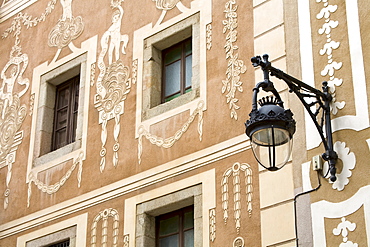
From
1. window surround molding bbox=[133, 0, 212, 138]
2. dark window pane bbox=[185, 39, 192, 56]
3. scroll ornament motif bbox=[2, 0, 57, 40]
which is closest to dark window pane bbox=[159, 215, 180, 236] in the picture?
window surround molding bbox=[133, 0, 212, 138]

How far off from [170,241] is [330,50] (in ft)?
10.8

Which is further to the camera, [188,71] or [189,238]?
[188,71]

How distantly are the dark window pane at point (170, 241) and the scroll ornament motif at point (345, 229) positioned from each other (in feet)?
9.04

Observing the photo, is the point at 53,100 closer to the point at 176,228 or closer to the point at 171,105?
the point at 171,105

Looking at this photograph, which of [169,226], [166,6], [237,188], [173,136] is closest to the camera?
[237,188]

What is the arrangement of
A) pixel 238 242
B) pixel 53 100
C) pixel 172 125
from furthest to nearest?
pixel 53 100 → pixel 172 125 → pixel 238 242

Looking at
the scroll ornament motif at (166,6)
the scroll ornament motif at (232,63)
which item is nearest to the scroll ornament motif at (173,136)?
the scroll ornament motif at (232,63)

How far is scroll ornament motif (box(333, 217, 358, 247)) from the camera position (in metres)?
9.29

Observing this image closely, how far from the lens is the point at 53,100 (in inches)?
574

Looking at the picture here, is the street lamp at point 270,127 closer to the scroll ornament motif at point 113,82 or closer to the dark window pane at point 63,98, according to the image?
the scroll ornament motif at point 113,82

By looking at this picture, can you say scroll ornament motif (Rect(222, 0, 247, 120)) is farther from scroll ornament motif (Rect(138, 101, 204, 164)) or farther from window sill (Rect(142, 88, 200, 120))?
window sill (Rect(142, 88, 200, 120))

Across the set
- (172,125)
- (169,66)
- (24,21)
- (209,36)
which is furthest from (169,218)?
(24,21)

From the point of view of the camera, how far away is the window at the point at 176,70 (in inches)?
→ 499

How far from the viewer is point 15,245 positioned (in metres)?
13.6
